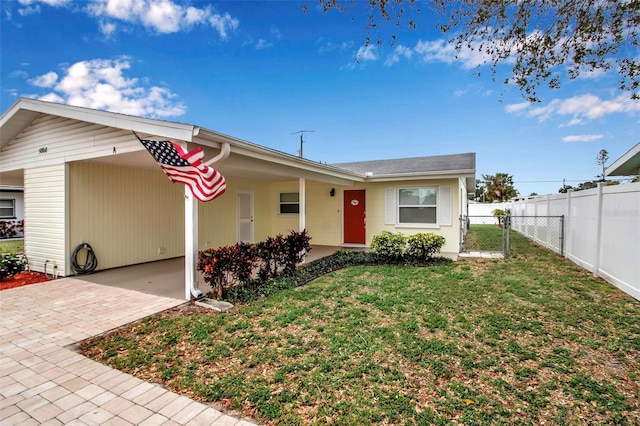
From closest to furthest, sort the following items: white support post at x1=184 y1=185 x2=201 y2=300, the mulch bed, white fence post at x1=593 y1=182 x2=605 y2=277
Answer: white support post at x1=184 y1=185 x2=201 y2=300 → the mulch bed → white fence post at x1=593 y1=182 x2=605 y2=277

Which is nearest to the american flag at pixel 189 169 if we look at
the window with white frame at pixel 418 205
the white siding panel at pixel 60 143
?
the white siding panel at pixel 60 143

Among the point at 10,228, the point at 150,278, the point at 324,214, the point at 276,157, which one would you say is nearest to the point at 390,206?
the point at 324,214

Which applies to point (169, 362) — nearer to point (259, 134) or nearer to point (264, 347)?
point (264, 347)

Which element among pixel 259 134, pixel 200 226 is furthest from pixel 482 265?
pixel 259 134

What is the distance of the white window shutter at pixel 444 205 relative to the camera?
10367 millimetres

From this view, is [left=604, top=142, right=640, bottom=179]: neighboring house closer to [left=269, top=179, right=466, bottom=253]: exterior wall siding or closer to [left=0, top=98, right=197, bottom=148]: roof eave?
[left=269, top=179, right=466, bottom=253]: exterior wall siding

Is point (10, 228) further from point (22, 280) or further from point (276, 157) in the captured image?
point (276, 157)

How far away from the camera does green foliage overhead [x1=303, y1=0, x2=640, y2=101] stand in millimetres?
3850

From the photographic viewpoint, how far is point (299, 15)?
7457mm

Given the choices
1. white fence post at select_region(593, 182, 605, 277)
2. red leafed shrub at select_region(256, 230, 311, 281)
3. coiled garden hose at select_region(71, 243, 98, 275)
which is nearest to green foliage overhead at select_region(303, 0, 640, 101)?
white fence post at select_region(593, 182, 605, 277)

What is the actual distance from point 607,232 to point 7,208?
23.6m

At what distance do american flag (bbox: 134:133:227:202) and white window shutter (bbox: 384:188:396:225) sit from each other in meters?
7.73

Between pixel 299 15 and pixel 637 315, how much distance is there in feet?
28.3

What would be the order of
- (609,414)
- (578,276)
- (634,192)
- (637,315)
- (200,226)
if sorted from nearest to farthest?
(609,414)
(637,315)
(634,192)
(578,276)
(200,226)
